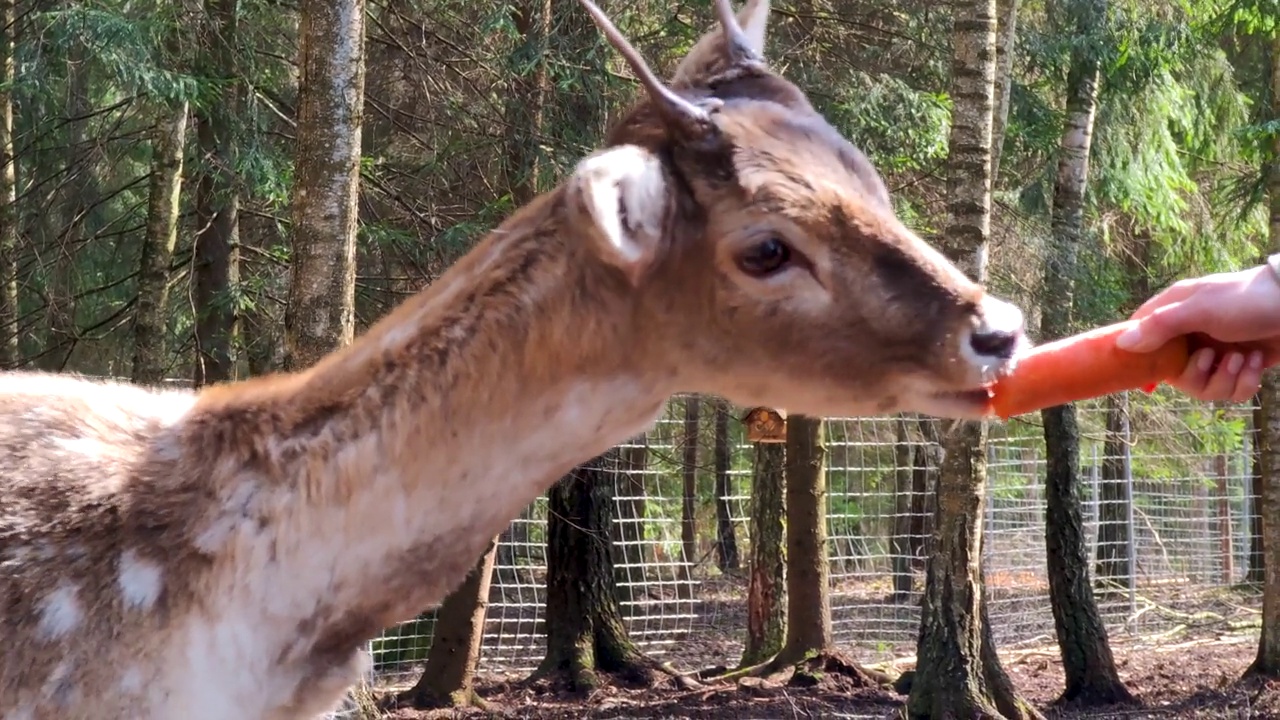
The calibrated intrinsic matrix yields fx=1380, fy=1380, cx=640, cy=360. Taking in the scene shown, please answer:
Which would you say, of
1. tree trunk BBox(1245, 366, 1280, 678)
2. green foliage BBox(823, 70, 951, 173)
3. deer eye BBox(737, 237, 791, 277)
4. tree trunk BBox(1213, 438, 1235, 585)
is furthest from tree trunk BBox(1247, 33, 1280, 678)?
deer eye BBox(737, 237, 791, 277)

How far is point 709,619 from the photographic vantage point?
14922mm

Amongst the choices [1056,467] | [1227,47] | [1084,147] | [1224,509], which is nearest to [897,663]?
[1056,467]

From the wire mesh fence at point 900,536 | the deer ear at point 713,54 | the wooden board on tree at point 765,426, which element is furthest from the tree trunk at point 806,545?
the deer ear at point 713,54

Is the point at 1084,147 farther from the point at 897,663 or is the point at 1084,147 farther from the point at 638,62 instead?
the point at 638,62

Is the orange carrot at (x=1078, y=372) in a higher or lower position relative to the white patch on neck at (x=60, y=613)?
higher

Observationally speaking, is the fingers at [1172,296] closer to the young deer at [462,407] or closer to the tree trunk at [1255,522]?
the young deer at [462,407]

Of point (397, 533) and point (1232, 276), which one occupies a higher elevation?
point (1232, 276)

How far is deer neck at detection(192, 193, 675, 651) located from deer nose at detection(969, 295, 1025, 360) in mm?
631

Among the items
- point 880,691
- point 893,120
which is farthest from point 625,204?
point 880,691

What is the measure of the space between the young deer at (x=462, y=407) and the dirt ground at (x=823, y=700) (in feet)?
21.1

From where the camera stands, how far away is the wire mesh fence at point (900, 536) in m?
13.2

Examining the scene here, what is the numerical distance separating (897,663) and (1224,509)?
25.8ft

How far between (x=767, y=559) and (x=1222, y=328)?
8.85 metres

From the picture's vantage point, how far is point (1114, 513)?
51.9ft
